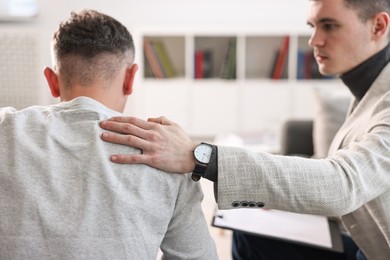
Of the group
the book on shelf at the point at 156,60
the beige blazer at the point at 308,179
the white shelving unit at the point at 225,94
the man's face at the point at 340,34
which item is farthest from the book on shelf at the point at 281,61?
the beige blazer at the point at 308,179

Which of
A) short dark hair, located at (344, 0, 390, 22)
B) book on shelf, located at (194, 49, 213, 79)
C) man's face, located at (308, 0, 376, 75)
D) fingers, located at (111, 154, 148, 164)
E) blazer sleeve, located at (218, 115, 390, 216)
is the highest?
short dark hair, located at (344, 0, 390, 22)

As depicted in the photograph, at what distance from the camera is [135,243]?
31.7 inches

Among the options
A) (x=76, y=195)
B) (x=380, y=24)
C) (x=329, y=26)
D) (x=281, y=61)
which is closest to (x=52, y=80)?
(x=76, y=195)

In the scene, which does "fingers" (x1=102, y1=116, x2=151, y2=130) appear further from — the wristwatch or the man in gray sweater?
the wristwatch

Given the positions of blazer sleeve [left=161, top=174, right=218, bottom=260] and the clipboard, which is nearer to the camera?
blazer sleeve [left=161, top=174, right=218, bottom=260]

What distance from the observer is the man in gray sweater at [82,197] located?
78cm

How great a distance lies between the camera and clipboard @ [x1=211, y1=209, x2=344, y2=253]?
4.40 ft

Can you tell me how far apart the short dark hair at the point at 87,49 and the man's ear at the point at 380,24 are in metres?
0.85

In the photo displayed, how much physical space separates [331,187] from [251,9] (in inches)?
145

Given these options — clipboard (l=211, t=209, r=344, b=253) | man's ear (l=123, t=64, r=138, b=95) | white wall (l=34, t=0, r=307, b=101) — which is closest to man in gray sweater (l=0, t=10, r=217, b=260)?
man's ear (l=123, t=64, r=138, b=95)

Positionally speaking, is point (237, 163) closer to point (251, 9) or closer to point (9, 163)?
point (9, 163)

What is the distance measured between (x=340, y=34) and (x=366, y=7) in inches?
4.4

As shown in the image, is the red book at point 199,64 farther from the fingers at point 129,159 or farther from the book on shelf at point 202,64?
the fingers at point 129,159

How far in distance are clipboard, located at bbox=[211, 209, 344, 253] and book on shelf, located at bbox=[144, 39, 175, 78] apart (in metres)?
2.90
